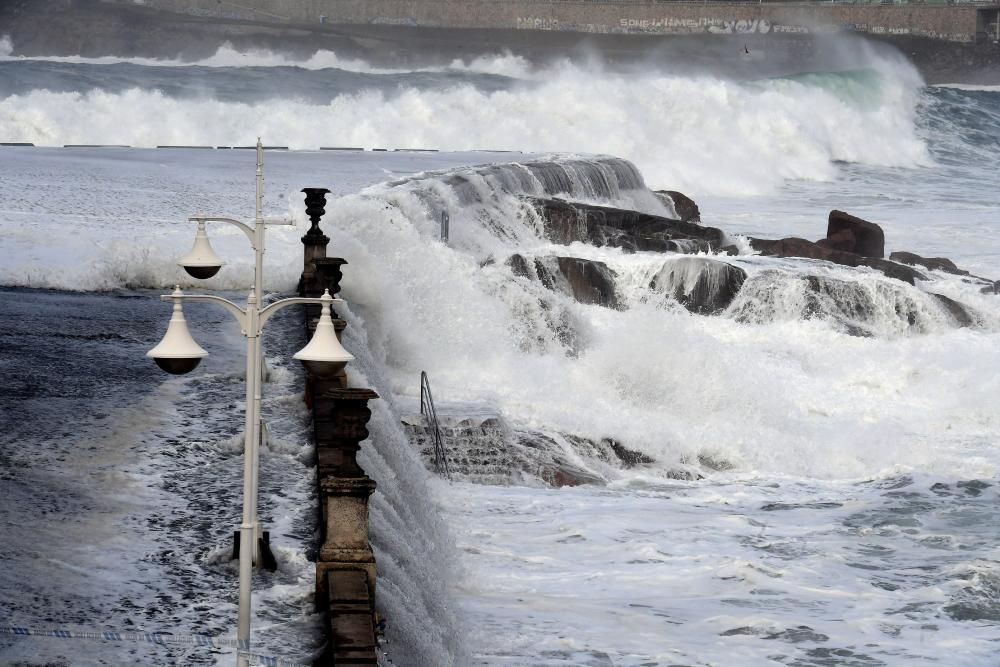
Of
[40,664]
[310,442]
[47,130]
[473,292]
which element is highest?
[47,130]

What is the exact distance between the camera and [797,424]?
23.2 m

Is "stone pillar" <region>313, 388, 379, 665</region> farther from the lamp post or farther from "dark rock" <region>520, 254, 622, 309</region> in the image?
"dark rock" <region>520, 254, 622, 309</region>

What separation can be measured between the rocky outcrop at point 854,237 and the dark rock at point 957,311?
7207mm

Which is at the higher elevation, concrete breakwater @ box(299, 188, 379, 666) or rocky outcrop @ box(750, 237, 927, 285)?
rocky outcrop @ box(750, 237, 927, 285)

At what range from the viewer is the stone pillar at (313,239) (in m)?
20.6

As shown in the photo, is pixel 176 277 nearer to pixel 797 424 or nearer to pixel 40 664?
pixel 797 424

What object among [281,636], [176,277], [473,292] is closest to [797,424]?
[473,292]

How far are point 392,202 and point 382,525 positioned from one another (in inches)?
693

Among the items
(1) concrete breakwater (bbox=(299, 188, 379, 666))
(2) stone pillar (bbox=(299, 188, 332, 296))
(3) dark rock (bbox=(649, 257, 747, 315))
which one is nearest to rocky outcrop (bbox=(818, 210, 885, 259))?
(3) dark rock (bbox=(649, 257, 747, 315))

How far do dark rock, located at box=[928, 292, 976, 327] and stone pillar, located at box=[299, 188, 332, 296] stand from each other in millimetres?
14264

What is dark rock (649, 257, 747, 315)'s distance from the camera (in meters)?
30.3

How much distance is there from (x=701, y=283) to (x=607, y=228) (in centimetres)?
417

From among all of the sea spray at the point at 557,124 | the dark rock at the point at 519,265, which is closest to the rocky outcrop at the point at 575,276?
the dark rock at the point at 519,265

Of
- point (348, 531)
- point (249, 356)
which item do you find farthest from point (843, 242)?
point (249, 356)
